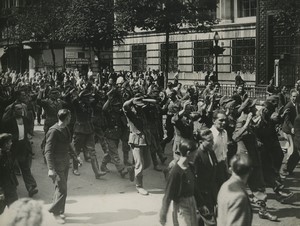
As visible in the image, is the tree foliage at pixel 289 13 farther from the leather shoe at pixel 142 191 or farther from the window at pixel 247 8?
the leather shoe at pixel 142 191

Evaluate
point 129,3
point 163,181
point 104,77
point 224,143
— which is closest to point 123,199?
point 163,181

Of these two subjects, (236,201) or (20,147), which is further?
(20,147)

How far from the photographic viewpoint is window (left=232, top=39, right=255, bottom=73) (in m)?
30.2

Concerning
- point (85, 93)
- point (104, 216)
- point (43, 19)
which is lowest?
point (104, 216)

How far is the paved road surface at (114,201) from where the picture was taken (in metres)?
8.09

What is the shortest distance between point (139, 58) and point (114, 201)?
30.0 metres

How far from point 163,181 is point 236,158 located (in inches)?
223

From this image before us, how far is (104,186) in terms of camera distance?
1030 cm

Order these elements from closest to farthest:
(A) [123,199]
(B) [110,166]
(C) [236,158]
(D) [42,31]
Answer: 1. (C) [236,158]
2. (A) [123,199]
3. (B) [110,166]
4. (D) [42,31]

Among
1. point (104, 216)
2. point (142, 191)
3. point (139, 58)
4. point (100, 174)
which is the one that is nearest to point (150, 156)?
point (142, 191)

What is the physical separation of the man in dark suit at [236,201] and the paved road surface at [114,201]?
297cm

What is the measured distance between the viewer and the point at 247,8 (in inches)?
1241

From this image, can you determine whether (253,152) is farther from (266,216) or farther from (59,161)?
(59,161)

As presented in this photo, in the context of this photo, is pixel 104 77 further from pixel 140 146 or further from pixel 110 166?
pixel 140 146
